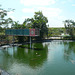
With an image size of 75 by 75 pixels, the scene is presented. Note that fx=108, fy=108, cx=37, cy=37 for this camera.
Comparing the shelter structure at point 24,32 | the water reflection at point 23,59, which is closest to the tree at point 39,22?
the shelter structure at point 24,32

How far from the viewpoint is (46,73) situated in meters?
11.6

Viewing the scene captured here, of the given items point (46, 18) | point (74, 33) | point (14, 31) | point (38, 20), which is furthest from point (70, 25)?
point (14, 31)

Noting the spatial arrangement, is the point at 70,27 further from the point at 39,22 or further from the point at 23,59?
the point at 23,59

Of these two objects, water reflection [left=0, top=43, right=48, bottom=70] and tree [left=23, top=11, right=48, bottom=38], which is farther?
tree [left=23, top=11, right=48, bottom=38]

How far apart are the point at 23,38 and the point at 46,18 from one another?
1245cm

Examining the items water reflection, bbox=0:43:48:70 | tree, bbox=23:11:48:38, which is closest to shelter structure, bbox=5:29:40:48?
water reflection, bbox=0:43:48:70

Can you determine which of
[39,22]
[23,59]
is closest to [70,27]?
[39,22]

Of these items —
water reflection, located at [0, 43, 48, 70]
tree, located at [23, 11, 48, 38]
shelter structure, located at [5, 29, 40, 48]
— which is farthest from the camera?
tree, located at [23, 11, 48, 38]

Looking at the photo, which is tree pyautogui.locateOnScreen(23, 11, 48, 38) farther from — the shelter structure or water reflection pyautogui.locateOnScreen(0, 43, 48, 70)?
water reflection pyautogui.locateOnScreen(0, 43, 48, 70)

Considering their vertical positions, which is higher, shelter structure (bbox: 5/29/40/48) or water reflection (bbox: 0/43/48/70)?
shelter structure (bbox: 5/29/40/48)

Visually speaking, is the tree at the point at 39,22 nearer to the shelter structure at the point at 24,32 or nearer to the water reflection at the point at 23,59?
the shelter structure at the point at 24,32

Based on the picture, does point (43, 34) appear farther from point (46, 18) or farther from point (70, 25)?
point (70, 25)

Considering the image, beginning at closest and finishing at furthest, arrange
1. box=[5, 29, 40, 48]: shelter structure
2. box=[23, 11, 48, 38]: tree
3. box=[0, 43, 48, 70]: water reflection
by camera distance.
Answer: box=[0, 43, 48, 70]: water reflection, box=[5, 29, 40, 48]: shelter structure, box=[23, 11, 48, 38]: tree

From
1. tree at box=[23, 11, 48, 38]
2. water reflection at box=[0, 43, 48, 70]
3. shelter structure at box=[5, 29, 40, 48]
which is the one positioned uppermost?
tree at box=[23, 11, 48, 38]
